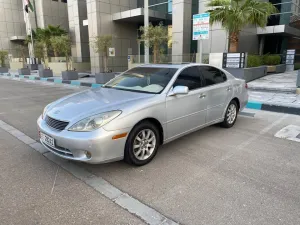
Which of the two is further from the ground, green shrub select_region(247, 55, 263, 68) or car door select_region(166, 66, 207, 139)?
green shrub select_region(247, 55, 263, 68)

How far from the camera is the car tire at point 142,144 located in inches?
136

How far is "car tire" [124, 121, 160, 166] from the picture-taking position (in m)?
3.46

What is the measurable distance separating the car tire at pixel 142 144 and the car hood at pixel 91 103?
1.37ft

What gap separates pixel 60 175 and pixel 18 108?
5.51 metres

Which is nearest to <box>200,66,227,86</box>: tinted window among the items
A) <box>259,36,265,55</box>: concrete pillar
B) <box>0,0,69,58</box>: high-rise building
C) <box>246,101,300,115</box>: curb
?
<box>246,101,300,115</box>: curb

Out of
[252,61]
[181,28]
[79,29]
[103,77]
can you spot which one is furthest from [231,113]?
[79,29]

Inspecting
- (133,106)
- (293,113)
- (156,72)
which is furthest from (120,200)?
(293,113)

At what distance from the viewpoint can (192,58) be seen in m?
15.6

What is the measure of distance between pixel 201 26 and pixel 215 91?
13.9 feet

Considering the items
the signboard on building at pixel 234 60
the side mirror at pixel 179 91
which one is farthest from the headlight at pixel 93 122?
the signboard on building at pixel 234 60

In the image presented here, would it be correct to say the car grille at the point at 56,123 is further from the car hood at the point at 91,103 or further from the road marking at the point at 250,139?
the road marking at the point at 250,139

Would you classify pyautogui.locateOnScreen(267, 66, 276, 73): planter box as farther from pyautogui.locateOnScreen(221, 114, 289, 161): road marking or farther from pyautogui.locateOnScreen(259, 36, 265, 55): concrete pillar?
pyautogui.locateOnScreen(221, 114, 289, 161): road marking

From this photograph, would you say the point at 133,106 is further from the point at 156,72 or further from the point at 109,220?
the point at 109,220

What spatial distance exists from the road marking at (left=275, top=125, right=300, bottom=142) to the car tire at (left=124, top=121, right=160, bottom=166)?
2902 mm
